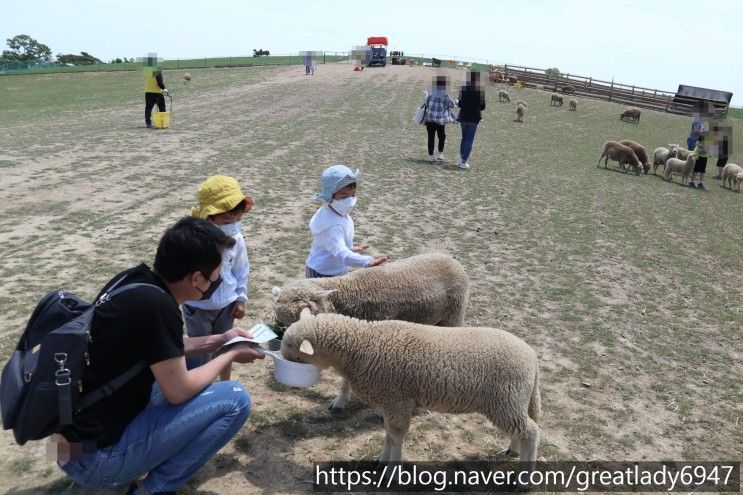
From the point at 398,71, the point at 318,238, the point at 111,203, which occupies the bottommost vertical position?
the point at 111,203

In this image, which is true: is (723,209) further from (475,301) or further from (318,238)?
(318,238)

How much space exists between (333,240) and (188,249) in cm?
172

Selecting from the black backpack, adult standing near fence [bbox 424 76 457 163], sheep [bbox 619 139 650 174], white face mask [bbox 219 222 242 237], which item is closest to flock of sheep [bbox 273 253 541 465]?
white face mask [bbox 219 222 242 237]

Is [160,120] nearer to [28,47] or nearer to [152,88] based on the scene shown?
[152,88]

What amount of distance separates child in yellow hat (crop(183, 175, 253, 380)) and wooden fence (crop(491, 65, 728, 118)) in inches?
1377

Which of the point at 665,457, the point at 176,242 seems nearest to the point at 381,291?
the point at 176,242

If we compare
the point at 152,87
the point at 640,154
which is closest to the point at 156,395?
the point at 152,87

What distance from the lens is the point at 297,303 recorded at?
141 inches

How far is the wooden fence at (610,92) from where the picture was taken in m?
33.6

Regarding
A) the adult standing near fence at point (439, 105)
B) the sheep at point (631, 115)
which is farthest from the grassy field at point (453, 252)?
the sheep at point (631, 115)

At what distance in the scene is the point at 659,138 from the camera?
2294cm

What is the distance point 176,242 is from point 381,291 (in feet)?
5.97

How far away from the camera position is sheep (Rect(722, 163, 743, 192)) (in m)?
14.5

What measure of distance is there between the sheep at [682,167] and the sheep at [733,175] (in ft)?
3.85
